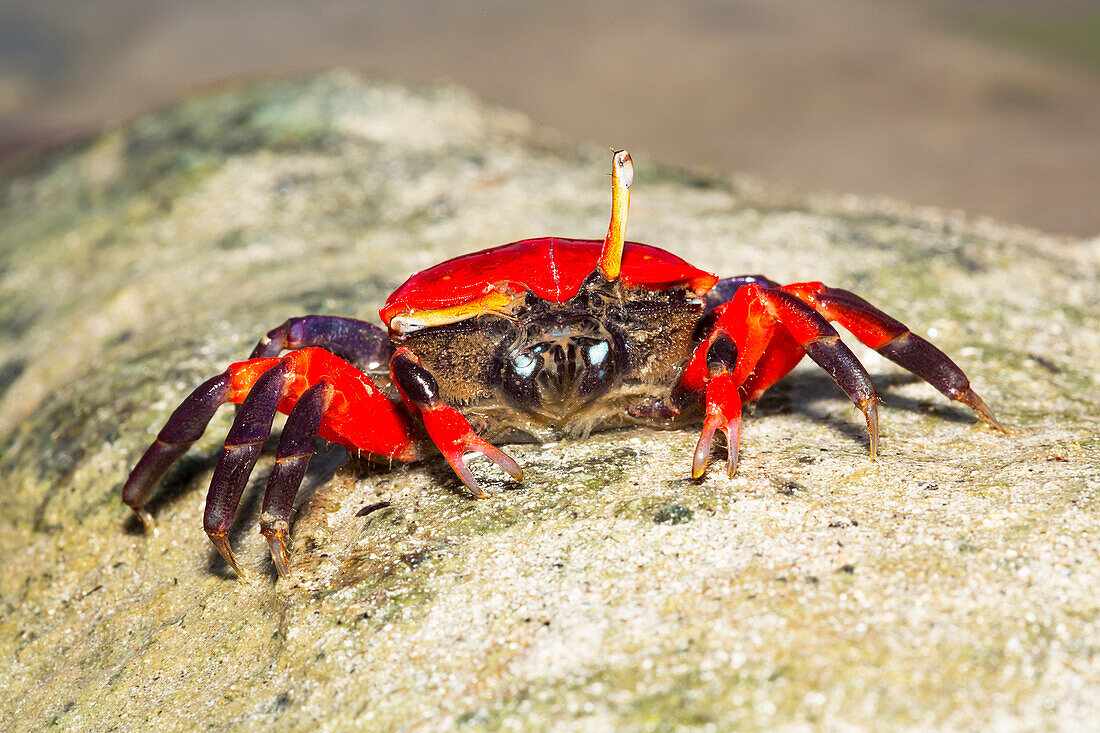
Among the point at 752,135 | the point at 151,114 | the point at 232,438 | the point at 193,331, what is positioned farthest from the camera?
the point at 752,135

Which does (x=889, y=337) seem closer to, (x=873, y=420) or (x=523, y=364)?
(x=873, y=420)

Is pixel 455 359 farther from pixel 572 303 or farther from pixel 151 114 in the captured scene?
pixel 151 114

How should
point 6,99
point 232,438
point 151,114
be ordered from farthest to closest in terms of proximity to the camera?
point 6,99 < point 151,114 < point 232,438

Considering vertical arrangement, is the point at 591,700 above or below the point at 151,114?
below

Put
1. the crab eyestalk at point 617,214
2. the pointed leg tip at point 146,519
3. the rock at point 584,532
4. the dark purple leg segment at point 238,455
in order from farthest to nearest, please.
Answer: the pointed leg tip at point 146,519 < the dark purple leg segment at point 238,455 < the crab eyestalk at point 617,214 < the rock at point 584,532

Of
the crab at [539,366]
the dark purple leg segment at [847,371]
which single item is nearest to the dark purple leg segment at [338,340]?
the crab at [539,366]

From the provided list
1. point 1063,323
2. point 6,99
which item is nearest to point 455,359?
point 1063,323

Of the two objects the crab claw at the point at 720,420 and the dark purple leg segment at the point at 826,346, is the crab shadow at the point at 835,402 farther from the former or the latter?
the crab claw at the point at 720,420
